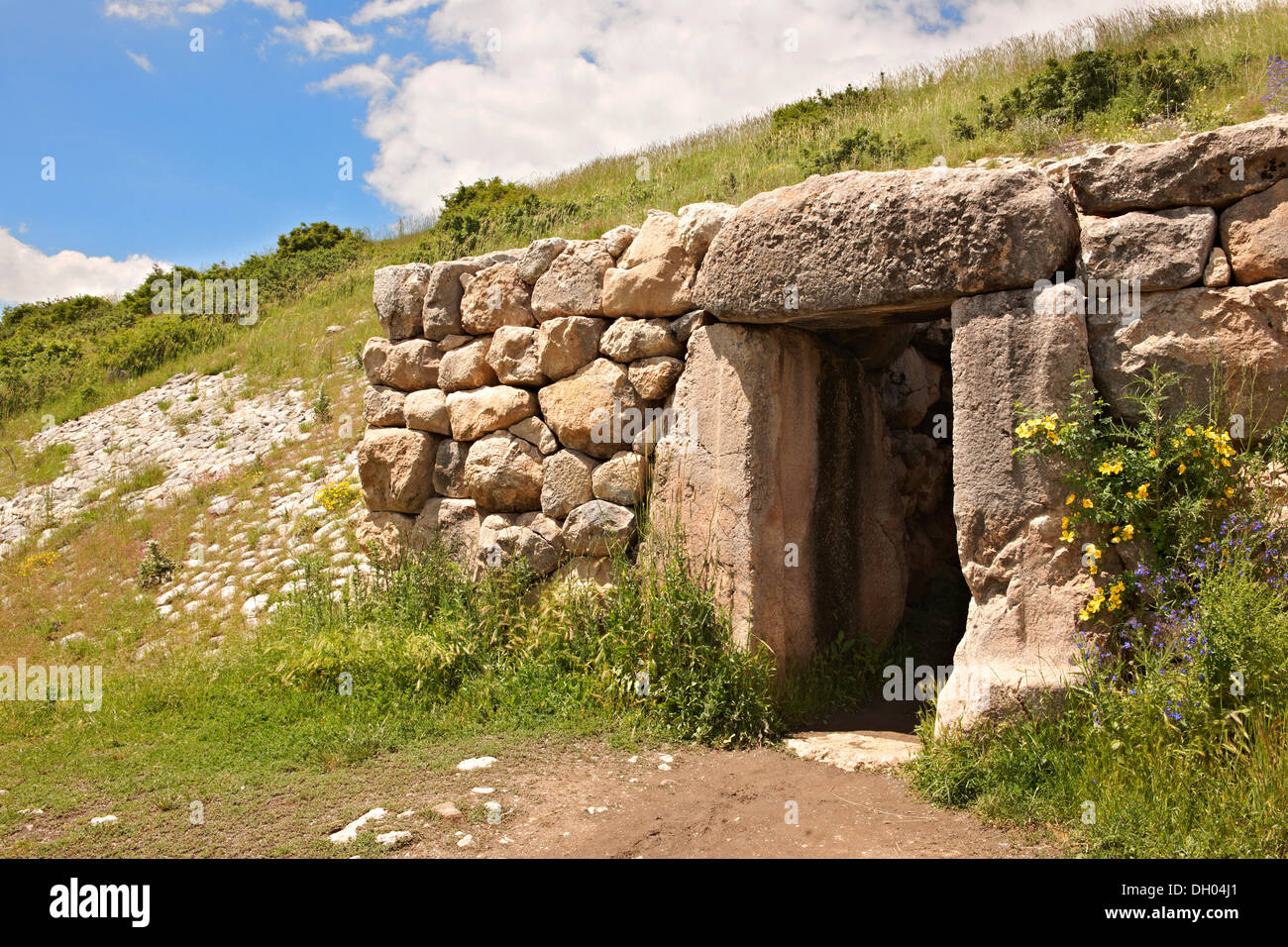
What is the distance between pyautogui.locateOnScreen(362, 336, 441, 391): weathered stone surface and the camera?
6633mm

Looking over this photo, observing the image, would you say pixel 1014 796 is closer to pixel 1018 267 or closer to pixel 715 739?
pixel 715 739

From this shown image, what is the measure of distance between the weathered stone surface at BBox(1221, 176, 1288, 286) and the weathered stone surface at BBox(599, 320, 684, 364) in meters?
2.81

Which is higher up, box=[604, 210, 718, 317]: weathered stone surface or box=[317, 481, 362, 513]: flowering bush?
box=[604, 210, 718, 317]: weathered stone surface

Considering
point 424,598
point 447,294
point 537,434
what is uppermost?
point 447,294

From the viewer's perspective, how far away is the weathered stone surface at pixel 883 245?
4.21m

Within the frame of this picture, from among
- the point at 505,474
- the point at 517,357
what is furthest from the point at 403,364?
the point at 505,474

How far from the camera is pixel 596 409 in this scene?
5.64 metres

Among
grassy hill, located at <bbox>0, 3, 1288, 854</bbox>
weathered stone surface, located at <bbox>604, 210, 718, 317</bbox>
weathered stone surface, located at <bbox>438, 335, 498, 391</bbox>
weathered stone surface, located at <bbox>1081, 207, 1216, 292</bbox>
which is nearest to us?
weathered stone surface, located at <bbox>1081, 207, 1216, 292</bbox>

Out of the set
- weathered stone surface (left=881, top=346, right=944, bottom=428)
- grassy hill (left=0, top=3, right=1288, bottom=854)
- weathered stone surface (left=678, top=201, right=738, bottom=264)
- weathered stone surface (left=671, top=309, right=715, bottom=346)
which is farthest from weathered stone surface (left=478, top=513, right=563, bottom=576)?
weathered stone surface (left=881, top=346, right=944, bottom=428)

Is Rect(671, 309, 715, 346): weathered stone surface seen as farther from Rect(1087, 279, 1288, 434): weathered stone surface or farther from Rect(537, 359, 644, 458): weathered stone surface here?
Rect(1087, 279, 1288, 434): weathered stone surface

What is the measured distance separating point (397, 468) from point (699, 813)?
3.58 metres

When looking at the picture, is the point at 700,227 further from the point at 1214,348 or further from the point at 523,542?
the point at 1214,348

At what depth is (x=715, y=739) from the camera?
4.75 metres

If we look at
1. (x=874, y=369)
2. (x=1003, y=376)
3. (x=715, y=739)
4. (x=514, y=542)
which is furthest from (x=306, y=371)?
(x=1003, y=376)
